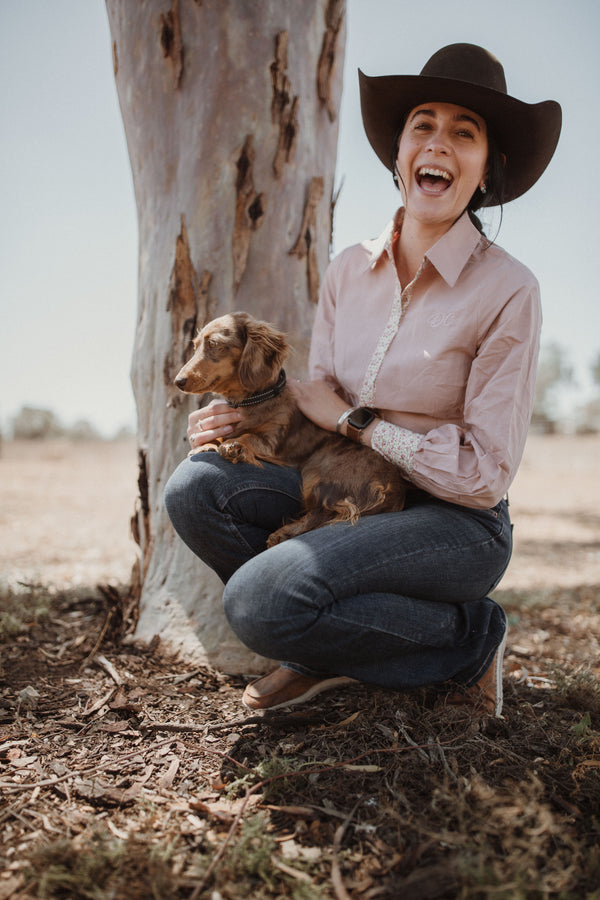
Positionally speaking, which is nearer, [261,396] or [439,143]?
[439,143]

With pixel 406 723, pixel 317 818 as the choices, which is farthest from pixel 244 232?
pixel 317 818

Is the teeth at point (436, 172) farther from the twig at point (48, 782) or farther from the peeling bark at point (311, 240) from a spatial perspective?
the twig at point (48, 782)

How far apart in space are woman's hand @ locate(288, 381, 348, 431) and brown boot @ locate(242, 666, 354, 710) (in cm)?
123

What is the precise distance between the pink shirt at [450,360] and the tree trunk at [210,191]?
73 centimetres

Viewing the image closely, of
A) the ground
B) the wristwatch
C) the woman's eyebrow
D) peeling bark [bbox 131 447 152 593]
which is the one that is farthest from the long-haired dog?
the woman's eyebrow

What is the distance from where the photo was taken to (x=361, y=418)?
2.95 meters

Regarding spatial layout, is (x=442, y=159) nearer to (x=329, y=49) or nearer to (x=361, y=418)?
(x=361, y=418)

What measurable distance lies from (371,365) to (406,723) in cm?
164

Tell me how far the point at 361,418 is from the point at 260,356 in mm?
663

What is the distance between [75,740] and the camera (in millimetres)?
2584

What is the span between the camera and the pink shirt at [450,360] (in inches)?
103

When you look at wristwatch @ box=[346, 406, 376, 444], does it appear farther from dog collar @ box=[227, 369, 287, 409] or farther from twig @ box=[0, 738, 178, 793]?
twig @ box=[0, 738, 178, 793]

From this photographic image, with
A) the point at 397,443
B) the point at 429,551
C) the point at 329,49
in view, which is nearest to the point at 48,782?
the point at 429,551

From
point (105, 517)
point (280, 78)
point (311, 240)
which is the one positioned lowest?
point (105, 517)
